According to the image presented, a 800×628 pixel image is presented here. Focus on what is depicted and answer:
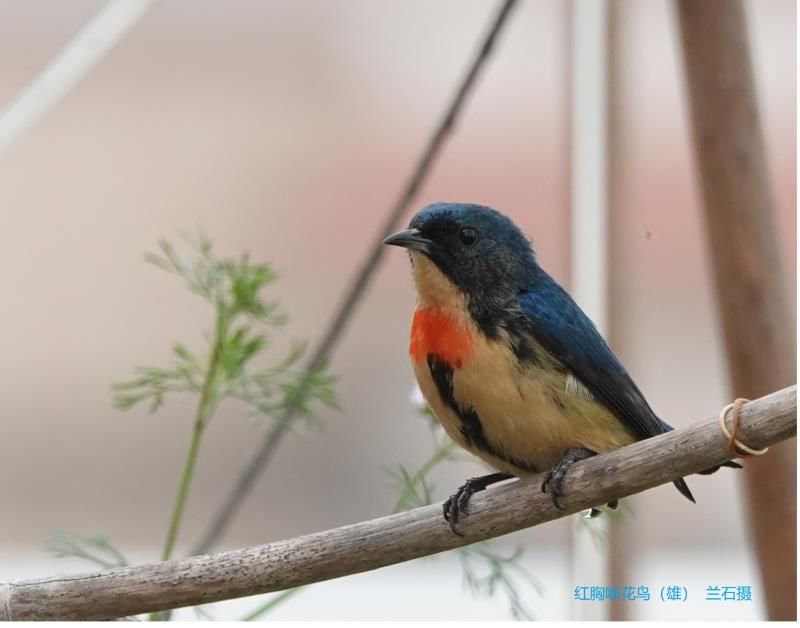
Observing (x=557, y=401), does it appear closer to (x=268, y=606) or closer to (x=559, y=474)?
(x=559, y=474)

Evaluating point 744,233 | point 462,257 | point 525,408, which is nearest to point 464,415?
point 525,408

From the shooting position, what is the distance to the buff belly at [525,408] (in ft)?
4.39

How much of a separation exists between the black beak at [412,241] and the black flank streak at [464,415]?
140 millimetres

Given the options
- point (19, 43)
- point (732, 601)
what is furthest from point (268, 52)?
point (732, 601)

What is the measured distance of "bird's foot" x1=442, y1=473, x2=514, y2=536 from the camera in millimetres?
1338

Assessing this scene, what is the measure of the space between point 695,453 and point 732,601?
42 centimetres

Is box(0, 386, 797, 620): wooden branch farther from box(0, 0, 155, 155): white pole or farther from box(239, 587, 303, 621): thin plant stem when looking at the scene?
box(0, 0, 155, 155): white pole

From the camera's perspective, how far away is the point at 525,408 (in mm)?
1336

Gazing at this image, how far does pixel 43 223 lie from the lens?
1711 millimetres

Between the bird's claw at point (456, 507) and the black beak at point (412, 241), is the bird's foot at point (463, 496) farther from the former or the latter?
the black beak at point (412, 241)

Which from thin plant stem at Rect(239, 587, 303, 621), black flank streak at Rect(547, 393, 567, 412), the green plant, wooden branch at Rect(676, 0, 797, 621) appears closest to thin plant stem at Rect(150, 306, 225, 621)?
the green plant

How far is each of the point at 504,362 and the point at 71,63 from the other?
2.60 feet

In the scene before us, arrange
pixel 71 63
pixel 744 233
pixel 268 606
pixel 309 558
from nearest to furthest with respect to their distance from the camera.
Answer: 1. pixel 309 558
2. pixel 268 606
3. pixel 744 233
4. pixel 71 63

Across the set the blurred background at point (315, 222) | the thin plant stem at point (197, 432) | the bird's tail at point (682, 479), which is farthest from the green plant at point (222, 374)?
the bird's tail at point (682, 479)
